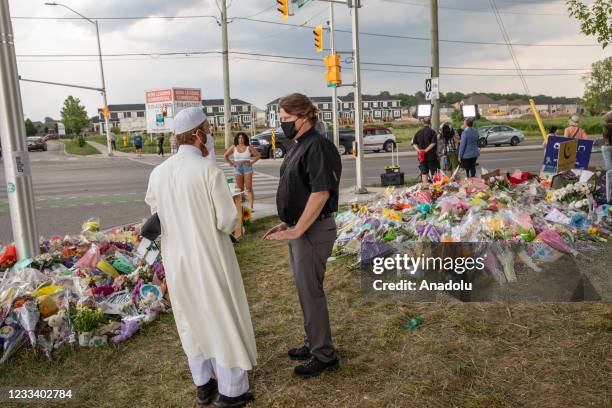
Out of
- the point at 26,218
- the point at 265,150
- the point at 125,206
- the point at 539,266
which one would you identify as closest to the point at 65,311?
the point at 26,218

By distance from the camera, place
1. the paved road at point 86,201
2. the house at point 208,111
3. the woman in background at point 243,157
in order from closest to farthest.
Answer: the woman in background at point 243,157, the paved road at point 86,201, the house at point 208,111

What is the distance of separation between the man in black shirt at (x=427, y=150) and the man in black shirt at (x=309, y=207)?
28.4 ft

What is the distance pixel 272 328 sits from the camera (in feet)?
14.3

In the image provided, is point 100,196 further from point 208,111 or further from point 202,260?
point 208,111

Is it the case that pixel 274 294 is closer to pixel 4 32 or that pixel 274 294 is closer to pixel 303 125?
pixel 303 125

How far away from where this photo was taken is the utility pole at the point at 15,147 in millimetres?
4863

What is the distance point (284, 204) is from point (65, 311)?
7.51ft

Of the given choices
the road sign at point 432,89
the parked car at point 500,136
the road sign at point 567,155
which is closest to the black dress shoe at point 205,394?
the road sign at point 567,155

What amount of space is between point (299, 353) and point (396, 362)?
697 mm

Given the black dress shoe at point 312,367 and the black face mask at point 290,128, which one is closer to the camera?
the black face mask at point 290,128

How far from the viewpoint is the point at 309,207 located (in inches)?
Answer: 121

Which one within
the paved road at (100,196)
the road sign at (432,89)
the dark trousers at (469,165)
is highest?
the road sign at (432,89)

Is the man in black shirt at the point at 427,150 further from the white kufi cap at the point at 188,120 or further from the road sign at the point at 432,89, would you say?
the white kufi cap at the point at 188,120

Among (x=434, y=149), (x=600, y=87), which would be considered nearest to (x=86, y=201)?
(x=434, y=149)
